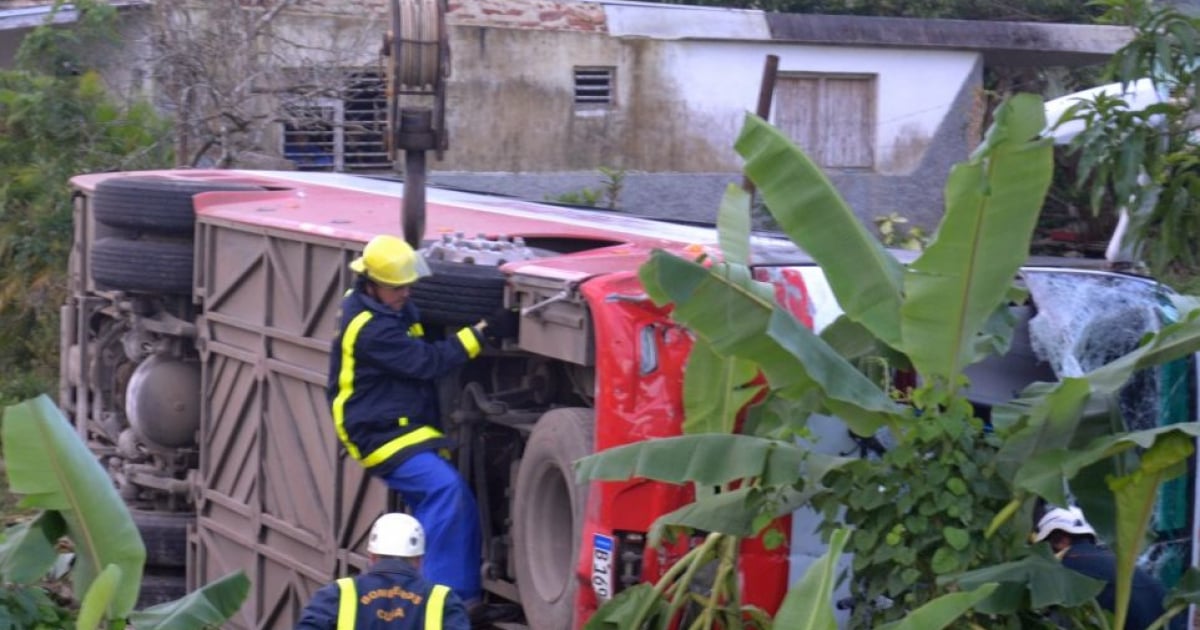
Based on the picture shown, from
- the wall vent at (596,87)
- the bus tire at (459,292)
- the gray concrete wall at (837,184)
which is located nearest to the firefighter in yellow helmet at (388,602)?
the bus tire at (459,292)

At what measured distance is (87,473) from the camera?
5598mm

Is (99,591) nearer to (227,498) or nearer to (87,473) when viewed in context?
(87,473)

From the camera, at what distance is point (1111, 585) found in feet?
18.6

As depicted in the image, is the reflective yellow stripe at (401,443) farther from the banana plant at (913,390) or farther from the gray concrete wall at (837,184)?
the gray concrete wall at (837,184)

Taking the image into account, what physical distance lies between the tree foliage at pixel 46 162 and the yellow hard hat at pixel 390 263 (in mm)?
9463

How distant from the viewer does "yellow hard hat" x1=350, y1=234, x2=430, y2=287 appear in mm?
A: 6617

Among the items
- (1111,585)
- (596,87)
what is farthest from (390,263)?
(596,87)

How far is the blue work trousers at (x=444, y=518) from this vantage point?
6.67 m

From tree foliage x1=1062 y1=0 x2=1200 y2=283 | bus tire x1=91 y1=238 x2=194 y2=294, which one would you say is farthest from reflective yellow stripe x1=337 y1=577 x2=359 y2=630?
bus tire x1=91 y1=238 x2=194 y2=294

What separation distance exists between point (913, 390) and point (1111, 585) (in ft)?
3.75

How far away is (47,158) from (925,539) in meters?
12.8

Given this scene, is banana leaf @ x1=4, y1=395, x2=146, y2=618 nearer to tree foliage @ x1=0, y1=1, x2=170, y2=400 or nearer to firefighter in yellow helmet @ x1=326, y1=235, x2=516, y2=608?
firefighter in yellow helmet @ x1=326, y1=235, x2=516, y2=608

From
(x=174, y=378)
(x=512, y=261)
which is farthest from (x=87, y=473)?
(x=174, y=378)

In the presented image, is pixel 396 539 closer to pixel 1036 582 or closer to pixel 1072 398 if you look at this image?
pixel 1036 582
